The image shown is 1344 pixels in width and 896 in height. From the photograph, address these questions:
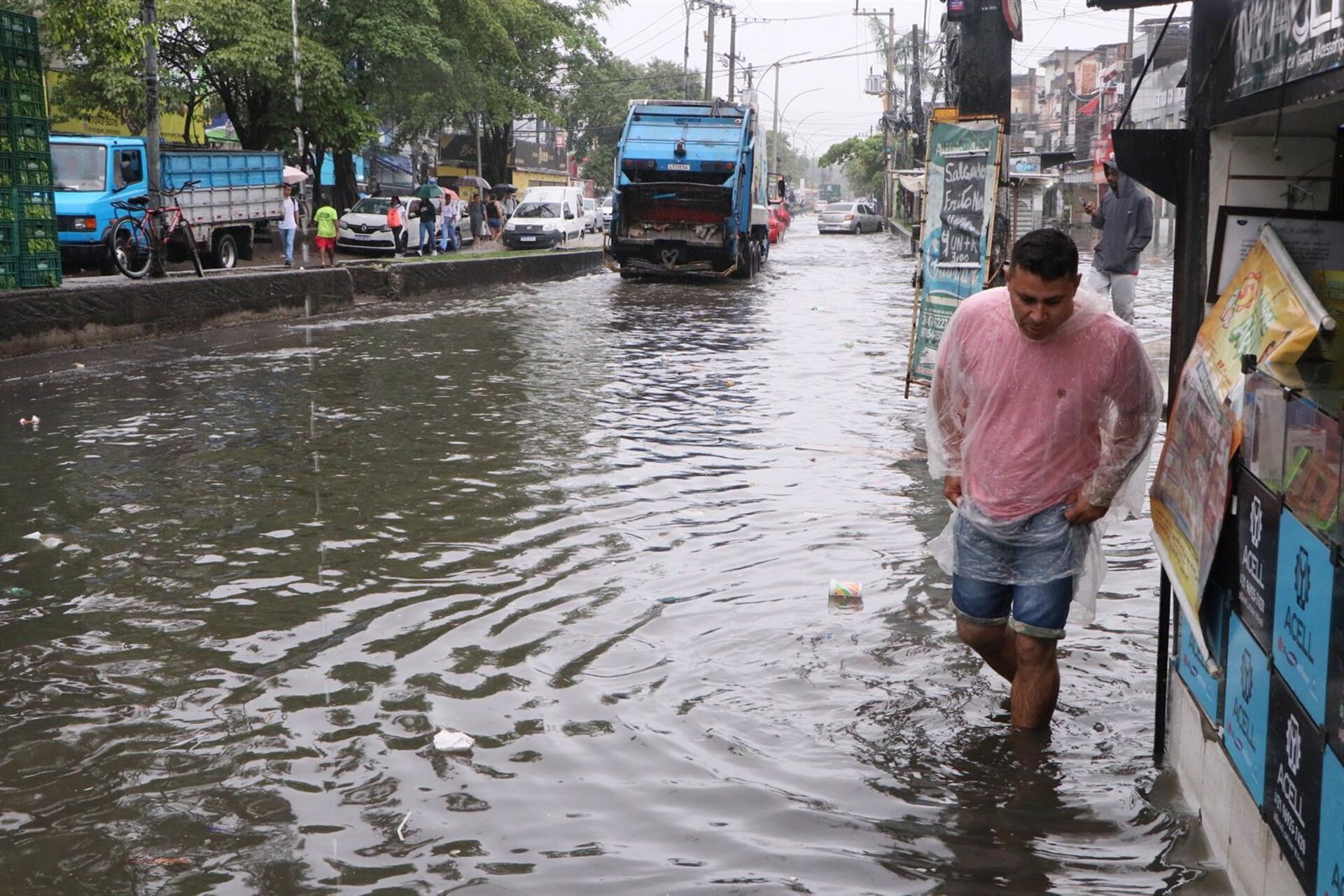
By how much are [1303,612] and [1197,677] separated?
1.11m

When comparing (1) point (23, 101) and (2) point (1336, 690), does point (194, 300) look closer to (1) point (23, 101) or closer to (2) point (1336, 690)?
(1) point (23, 101)

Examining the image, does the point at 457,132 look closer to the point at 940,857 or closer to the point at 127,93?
the point at 127,93

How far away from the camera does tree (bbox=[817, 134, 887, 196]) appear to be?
87.2 metres

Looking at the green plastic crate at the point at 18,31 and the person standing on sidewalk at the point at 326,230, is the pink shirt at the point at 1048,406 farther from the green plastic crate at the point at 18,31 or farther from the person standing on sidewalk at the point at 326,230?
the person standing on sidewalk at the point at 326,230

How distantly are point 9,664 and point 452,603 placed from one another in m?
1.70

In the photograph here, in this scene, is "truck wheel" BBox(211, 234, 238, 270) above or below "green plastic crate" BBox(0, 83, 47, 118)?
below

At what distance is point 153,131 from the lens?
18.5 meters

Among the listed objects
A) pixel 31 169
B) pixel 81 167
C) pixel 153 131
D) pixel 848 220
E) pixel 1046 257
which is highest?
pixel 153 131

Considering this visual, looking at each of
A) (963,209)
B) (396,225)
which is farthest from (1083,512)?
(396,225)

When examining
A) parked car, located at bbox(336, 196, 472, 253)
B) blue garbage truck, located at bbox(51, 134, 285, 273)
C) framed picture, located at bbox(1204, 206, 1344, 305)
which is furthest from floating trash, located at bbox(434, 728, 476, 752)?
parked car, located at bbox(336, 196, 472, 253)

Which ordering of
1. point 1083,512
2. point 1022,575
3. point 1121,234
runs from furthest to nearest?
point 1121,234, point 1022,575, point 1083,512

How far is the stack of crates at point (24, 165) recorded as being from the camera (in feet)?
45.9

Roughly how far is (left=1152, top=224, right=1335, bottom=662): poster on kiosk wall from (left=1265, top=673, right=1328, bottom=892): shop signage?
508mm

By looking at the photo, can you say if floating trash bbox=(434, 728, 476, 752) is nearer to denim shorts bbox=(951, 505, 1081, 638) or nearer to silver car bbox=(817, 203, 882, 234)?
denim shorts bbox=(951, 505, 1081, 638)
